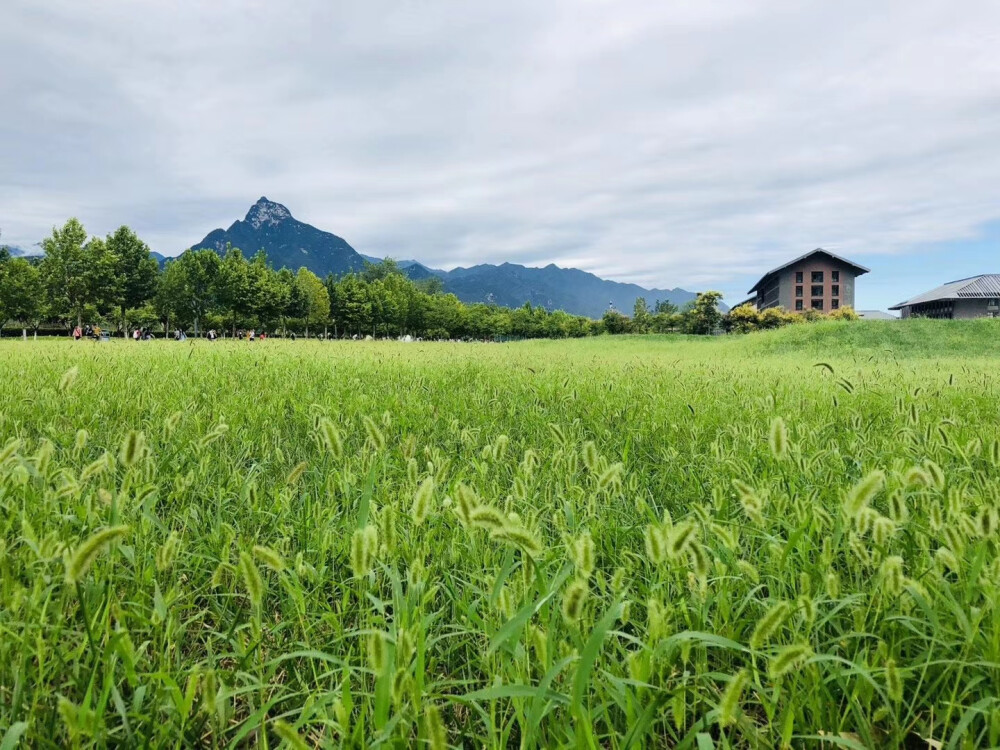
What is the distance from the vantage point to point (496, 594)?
1.42m

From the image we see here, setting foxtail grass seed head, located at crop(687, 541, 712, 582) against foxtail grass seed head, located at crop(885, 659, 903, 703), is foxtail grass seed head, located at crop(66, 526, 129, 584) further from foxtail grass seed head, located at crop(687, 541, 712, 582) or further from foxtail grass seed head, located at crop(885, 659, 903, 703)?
foxtail grass seed head, located at crop(885, 659, 903, 703)

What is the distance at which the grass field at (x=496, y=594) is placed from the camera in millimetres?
1160

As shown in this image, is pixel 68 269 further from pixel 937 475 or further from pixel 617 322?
pixel 617 322

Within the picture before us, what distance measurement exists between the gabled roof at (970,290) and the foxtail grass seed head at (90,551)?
375 ft

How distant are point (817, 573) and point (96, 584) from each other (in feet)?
7.51

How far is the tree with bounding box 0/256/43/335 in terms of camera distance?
184ft

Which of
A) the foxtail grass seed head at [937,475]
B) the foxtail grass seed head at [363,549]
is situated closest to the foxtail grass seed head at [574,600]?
the foxtail grass seed head at [363,549]

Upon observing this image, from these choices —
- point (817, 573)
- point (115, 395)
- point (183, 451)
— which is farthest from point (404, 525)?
point (115, 395)

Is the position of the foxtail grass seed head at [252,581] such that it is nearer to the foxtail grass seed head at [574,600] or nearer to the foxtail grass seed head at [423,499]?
the foxtail grass seed head at [423,499]

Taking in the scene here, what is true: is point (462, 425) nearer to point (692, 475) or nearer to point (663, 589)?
point (692, 475)

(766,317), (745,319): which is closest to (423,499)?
(766,317)

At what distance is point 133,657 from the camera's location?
4.19ft

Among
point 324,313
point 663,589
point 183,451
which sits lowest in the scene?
point 663,589

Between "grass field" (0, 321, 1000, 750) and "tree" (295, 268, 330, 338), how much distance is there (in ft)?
283
